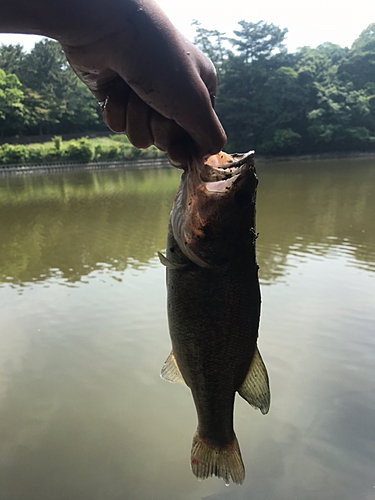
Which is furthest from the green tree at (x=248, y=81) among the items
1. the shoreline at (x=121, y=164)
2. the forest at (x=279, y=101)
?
the shoreline at (x=121, y=164)

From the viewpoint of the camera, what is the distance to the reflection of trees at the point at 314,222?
385 inches

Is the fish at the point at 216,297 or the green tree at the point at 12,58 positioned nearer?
the fish at the point at 216,297

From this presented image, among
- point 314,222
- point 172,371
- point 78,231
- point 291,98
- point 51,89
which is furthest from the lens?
point 51,89

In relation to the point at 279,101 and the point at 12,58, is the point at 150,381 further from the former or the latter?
the point at 12,58

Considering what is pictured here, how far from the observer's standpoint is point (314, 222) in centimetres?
1310

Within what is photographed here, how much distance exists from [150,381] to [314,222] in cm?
968

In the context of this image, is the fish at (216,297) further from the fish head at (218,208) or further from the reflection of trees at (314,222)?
the reflection of trees at (314,222)

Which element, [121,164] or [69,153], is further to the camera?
[69,153]

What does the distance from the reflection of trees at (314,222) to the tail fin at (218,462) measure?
6364mm

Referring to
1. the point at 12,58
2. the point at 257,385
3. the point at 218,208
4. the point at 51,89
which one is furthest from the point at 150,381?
the point at 12,58

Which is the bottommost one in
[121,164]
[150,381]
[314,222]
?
[150,381]

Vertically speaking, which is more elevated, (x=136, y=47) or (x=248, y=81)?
(x=248, y=81)

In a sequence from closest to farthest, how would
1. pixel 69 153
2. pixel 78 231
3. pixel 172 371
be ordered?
pixel 172 371 → pixel 78 231 → pixel 69 153

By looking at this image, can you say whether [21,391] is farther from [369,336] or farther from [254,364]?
[369,336]
